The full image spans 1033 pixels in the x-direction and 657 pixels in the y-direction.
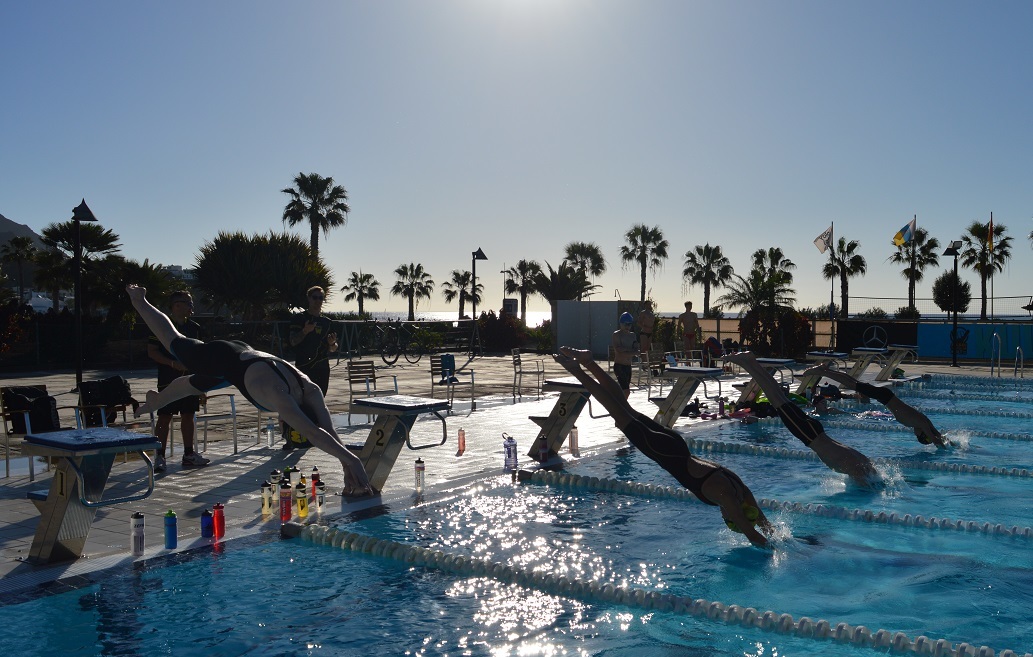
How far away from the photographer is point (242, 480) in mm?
7879

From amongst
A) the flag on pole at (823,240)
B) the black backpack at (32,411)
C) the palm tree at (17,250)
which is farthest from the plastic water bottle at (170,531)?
the palm tree at (17,250)

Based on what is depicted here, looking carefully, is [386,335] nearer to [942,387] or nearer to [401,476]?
[942,387]

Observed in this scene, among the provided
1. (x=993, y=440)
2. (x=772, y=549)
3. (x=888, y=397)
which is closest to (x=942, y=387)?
(x=993, y=440)

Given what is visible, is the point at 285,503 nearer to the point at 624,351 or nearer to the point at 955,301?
the point at 624,351

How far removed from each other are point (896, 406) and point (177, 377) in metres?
7.82

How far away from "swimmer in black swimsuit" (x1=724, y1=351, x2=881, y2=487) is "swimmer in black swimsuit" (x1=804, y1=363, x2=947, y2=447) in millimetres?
970

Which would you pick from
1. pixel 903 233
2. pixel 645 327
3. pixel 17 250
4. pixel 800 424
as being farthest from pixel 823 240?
pixel 17 250

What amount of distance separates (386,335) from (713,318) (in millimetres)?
11950

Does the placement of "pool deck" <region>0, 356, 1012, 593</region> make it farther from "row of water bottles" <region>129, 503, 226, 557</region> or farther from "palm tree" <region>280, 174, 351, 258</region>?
"palm tree" <region>280, 174, 351, 258</region>

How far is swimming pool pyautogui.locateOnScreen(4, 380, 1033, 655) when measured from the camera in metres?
4.39

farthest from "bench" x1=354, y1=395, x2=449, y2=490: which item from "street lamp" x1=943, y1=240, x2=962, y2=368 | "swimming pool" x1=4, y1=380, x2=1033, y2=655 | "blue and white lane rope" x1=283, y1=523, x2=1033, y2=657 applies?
"street lamp" x1=943, y1=240, x2=962, y2=368

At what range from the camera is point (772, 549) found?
20.3 feet

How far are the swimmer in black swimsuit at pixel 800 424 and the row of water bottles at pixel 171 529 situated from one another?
13.5 feet

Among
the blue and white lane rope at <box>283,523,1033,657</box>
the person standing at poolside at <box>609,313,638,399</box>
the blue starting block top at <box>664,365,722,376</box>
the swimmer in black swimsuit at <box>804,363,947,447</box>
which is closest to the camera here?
the blue and white lane rope at <box>283,523,1033,657</box>
